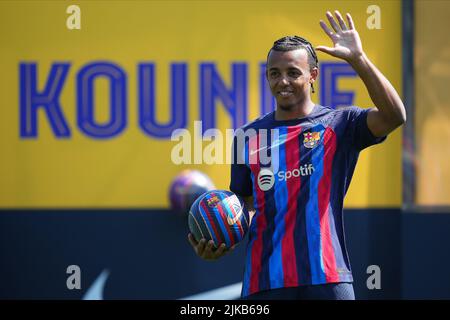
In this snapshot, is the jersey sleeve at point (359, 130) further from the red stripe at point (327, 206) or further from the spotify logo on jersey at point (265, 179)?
the spotify logo on jersey at point (265, 179)

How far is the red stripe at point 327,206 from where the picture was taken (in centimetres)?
302

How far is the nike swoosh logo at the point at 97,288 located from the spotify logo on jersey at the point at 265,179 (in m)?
2.47

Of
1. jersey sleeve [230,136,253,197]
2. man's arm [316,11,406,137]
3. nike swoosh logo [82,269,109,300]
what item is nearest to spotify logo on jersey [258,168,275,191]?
jersey sleeve [230,136,253,197]

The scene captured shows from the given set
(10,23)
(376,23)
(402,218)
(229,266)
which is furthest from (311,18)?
(10,23)

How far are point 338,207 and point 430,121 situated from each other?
231 centimetres

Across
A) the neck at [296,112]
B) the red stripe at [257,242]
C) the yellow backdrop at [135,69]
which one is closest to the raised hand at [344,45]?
the neck at [296,112]

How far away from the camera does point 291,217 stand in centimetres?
309

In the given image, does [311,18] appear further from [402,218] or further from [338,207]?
[338,207]

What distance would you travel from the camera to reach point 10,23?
209 inches

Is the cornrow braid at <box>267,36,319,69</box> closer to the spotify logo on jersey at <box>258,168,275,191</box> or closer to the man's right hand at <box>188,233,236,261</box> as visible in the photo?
the spotify logo on jersey at <box>258,168,275,191</box>

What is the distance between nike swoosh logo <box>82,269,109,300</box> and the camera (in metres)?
5.26

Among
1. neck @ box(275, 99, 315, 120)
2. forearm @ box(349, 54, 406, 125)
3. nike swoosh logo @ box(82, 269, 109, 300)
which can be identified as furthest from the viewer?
nike swoosh logo @ box(82, 269, 109, 300)

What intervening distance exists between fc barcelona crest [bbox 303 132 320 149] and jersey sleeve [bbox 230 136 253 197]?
12.5 inches

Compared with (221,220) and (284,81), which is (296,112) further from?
(221,220)
